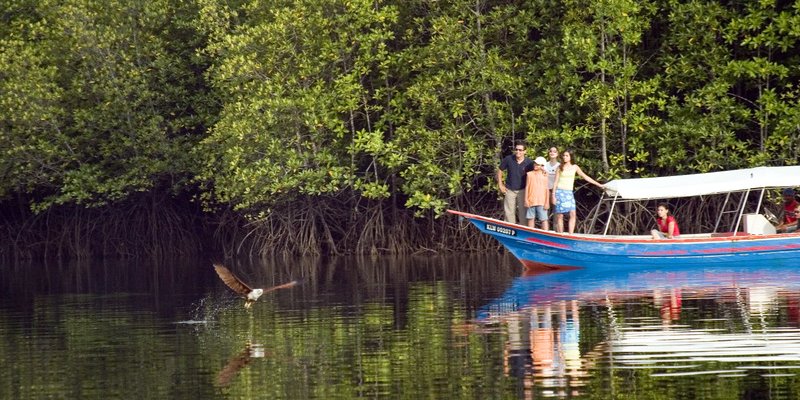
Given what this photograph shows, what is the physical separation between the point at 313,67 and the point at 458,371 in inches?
766

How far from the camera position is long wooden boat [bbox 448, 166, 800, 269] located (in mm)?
24672

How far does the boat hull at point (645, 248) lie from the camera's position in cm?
2464

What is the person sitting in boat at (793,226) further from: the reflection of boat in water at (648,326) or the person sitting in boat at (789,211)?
the reflection of boat in water at (648,326)

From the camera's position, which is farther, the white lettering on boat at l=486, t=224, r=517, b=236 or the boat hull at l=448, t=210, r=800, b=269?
the white lettering on boat at l=486, t=224, r=517, b=236

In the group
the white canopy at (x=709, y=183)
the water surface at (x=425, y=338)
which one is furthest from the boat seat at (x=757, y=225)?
the water surface at (x=425, y=338)

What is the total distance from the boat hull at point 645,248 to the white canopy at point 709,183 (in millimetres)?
880

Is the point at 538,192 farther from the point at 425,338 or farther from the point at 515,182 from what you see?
the point at 425,338

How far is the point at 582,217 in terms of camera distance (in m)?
31.2

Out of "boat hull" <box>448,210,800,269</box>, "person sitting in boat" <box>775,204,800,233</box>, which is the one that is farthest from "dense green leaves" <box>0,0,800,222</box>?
"boat hull" <box>448,210,800,269</box>

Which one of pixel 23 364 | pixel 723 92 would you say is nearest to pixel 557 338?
pixel 23 364

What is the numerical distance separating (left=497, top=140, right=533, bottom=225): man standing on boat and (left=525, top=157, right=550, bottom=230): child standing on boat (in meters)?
0.24

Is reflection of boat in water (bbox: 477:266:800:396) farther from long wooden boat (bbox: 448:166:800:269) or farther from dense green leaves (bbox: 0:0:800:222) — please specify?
dense green leaves (bbox: 0:0:800:222)

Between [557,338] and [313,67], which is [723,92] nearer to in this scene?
[313,67]

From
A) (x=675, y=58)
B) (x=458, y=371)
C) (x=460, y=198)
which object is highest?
(x=675, y=58)
